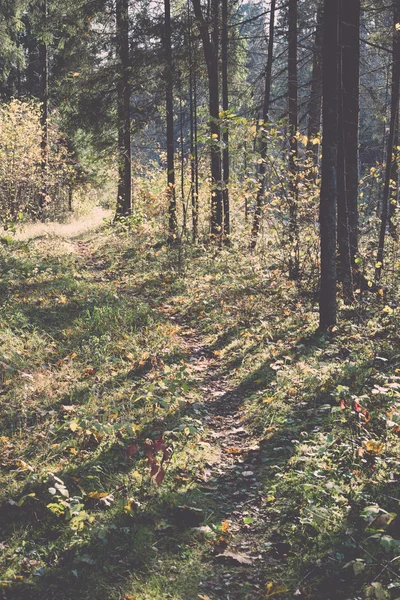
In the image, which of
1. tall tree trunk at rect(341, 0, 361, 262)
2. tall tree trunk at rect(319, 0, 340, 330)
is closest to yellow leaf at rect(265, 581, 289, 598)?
tall tree trunk at rect(319, 0, 340, 330)

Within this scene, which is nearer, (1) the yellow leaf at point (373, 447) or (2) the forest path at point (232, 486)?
(2) the forest path at point (232, 486)

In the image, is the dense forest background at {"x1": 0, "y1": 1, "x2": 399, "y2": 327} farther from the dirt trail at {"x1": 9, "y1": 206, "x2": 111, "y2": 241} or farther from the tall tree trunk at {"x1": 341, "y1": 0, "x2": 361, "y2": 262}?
the dirt trail at {"x1": 9, "y1": 206, "x2": 111, "y2": 241}

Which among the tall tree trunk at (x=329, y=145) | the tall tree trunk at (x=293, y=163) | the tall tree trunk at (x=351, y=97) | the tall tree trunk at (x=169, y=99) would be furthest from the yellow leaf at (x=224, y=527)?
the tall tree trunk at (x=169, y=99)

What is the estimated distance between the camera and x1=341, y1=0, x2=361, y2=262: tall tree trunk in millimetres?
8820

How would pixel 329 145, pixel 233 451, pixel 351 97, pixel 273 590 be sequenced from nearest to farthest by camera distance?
pixel 273 590 → pixel 233 451 → pixel 329 145 → pixel 351 97

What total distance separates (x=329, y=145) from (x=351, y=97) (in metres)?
2.74

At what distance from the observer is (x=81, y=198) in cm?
3138

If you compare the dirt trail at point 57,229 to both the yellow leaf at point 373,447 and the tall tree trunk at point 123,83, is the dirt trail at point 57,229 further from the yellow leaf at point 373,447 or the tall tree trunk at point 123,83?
the yellow leaf at point 373,447

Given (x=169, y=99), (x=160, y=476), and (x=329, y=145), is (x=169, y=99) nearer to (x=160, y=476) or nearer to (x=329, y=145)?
(x=329, y=145)

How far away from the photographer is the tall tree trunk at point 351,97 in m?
8.82

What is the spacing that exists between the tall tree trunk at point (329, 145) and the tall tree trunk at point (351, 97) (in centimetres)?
191

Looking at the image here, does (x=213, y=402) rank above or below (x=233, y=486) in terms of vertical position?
above

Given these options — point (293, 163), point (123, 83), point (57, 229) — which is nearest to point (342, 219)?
point (293, 163)

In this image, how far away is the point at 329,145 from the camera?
270 inches
